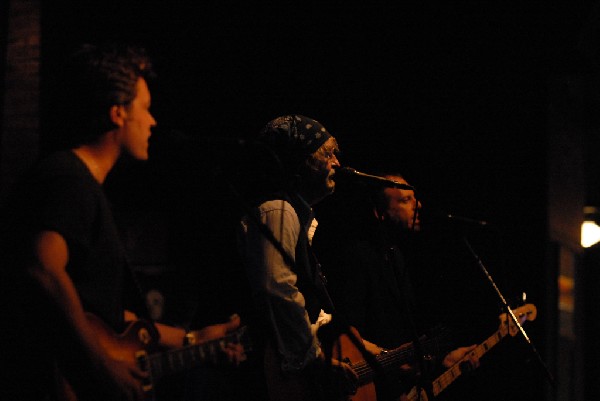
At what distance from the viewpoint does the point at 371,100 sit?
5121 mm

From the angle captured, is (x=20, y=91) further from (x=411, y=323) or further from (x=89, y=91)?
(x=411, y=323)

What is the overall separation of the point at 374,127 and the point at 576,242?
8.17ft

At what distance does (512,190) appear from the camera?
5531 millimetres

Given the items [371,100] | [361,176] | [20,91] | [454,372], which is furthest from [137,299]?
[371,100]

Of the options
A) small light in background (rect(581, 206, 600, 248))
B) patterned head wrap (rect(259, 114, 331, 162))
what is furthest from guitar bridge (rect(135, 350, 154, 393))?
small light in background (rect(581, 206, 600, 248))

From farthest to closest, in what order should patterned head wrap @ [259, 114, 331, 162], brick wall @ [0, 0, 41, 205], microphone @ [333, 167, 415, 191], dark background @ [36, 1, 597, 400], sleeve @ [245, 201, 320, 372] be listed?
dark background @ [36, 1, 597, 400]
brick wall @ [0, 0, 41, 205]
patterned head wrap @ [259, 114, 331, 162]
microphone @ [333, 167, 415, 191]
sleeve @ [245, 201, 320, 372]

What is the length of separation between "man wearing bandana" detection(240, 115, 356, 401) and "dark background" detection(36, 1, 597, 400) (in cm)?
65

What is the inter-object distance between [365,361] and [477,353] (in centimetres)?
129

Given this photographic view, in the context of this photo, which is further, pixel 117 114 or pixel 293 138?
pixel 293 138

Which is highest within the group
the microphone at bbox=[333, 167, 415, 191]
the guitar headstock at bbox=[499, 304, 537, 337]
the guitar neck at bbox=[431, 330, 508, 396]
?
the microphone at bbox=[333, 167, 415, 191]

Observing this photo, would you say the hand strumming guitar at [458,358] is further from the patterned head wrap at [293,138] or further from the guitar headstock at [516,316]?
the patterned head wrap at [293,138]

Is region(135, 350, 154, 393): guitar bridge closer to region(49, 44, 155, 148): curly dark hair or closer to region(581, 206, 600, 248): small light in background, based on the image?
region(49, 44, 155, 148): curly dark hair

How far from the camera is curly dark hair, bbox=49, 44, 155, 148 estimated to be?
2303 mm

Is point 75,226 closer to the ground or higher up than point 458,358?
higher up
